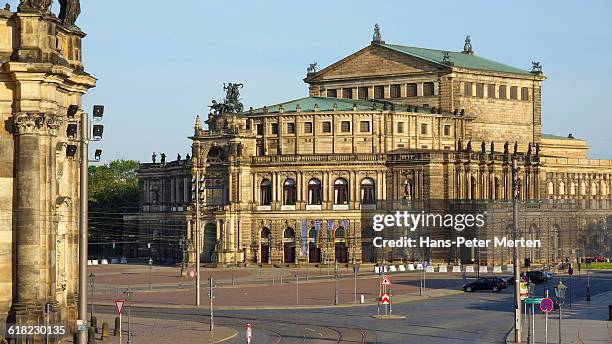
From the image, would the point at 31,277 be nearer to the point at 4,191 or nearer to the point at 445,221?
the point at 4,191

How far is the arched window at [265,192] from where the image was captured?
180 meters

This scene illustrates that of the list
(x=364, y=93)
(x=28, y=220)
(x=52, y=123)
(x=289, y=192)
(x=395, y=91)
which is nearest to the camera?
(x=28, y=220)

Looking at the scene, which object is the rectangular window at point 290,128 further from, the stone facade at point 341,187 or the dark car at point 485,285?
the dark car at point 485,285

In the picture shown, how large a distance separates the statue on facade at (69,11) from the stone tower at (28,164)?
4.63 m

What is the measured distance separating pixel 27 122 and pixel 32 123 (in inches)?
9.2

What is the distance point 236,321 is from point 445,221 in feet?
291

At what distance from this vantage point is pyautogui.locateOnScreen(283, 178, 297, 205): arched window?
589 feet

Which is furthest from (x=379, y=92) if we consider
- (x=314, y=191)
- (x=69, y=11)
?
(x=69, y=11)

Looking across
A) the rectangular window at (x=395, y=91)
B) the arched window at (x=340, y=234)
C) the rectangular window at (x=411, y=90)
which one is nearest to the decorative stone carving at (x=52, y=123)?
the arched window at (x=340, y=234)

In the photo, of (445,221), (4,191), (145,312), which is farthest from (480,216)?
(4,191)

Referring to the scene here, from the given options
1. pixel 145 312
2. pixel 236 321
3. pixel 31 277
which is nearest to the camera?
pixel 31 277

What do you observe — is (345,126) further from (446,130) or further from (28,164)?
(28,164)

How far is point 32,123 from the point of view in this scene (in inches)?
2479

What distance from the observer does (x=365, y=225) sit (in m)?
177
